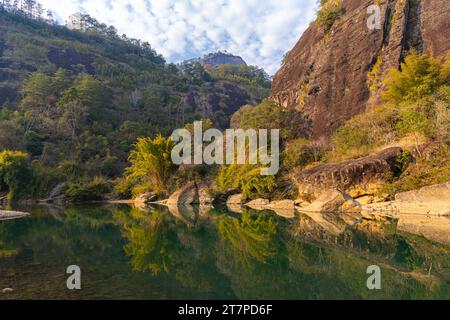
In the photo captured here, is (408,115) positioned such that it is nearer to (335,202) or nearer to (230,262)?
(335,202)

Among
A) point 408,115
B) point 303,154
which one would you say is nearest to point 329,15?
point 303,154

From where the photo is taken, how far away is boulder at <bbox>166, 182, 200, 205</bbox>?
19141mm

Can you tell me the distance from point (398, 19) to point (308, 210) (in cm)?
1365

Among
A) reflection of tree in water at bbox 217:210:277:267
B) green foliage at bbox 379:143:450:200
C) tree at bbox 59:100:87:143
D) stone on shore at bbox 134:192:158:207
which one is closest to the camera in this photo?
reflection of tree in water at bbox 217:210:277:267

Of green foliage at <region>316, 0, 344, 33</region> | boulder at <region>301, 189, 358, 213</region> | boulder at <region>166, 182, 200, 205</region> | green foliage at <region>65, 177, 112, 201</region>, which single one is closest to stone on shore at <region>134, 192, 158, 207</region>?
boulder at <region>166, 182, 200, 205</region>

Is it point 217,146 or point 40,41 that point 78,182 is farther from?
point 40,41

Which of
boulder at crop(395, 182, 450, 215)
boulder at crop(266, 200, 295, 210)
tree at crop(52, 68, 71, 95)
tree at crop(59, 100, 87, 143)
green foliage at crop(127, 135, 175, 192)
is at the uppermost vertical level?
tree at crop(52, 68, 71, 95)

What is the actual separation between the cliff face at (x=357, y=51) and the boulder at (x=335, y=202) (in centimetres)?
811

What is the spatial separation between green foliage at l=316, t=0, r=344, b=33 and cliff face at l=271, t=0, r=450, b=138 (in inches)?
15.1

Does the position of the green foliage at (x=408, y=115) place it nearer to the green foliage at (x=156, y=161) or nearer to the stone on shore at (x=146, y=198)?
the green foliage at (x=156, y=161)

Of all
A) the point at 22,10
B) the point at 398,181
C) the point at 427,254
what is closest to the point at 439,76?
the point at 398,181

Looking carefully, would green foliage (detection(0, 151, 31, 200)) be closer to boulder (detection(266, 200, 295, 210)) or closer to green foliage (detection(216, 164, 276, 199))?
green foliage (detection(216, 164, 276, 199))

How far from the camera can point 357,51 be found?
69.1 feet

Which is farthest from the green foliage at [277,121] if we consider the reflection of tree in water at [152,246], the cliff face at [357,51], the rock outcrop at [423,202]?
the reflection of tree in water at [152,246]
